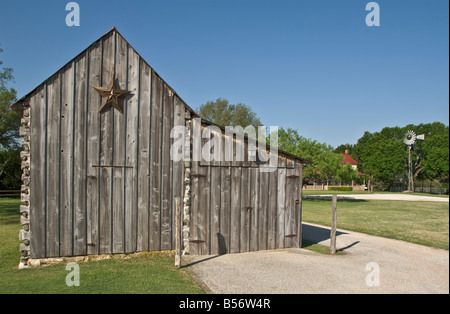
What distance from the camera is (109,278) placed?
6.89m

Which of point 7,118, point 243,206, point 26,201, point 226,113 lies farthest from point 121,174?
point 226,113

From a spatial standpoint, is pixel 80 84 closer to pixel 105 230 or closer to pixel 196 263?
pixel 105 230

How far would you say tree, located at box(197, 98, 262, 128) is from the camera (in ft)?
171

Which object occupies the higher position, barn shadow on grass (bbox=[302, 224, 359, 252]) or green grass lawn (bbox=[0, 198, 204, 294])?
green grass lawn (bbox=[0, 198, 204, 294])

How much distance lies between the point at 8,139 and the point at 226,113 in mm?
31554

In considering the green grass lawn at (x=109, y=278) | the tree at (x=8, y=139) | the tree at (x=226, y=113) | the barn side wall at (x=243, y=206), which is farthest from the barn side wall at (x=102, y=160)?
the tree at (x=226, y=113)

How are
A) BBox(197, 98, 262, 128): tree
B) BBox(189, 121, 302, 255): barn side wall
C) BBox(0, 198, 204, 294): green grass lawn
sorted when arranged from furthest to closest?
BBox(197, 98, 262, 128): tree
BBox(189, 121, 302, 255): barn side wall
BBox(0, 198, 204, 294): green grass lawn

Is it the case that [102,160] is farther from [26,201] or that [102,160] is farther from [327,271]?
[327,271]

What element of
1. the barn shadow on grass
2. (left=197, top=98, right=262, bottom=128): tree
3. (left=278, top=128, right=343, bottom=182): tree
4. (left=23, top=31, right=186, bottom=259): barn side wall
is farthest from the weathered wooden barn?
(left=197, top=98, right=262, bottom=128): tree

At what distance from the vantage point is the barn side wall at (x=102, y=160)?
8273 millimetres

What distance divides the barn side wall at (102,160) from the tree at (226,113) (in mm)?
Answer: 43002

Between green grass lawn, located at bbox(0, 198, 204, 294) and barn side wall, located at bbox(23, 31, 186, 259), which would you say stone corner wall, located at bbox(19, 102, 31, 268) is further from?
green grass lawn, located at bbox(0, 198, 204, 294)

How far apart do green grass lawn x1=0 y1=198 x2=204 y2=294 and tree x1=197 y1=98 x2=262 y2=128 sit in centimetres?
4420

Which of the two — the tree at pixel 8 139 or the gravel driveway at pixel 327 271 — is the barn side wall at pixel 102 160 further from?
the tree at pixel 8 139
